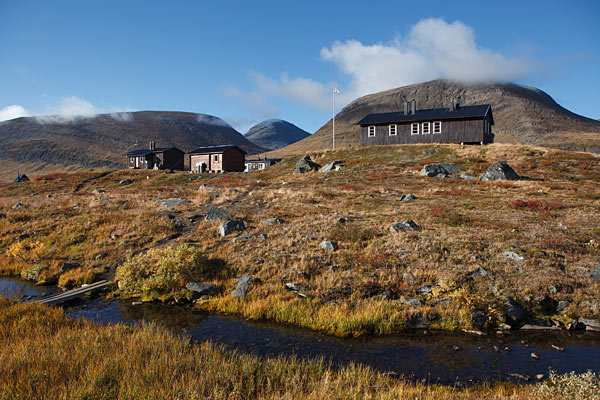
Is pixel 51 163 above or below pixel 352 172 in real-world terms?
above

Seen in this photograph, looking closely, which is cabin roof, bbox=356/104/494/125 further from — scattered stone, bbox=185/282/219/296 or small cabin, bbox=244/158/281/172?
scattered stone, bbox=185/282/219/296

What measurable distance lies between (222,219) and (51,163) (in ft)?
544

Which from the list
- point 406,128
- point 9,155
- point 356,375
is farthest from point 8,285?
point 9,155

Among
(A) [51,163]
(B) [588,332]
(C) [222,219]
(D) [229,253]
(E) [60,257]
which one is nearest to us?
(B) [588,332]

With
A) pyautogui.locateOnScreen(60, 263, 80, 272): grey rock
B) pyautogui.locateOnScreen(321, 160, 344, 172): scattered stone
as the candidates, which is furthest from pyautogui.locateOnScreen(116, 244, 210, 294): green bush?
pyautogui.locateOnScreen(321, 160, 344, 172): scattered stone

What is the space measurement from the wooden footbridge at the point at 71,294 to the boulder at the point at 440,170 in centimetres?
3332

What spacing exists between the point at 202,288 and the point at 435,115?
5316 cm

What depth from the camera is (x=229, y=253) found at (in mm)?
15547

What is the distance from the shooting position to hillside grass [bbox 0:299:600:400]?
517 cm

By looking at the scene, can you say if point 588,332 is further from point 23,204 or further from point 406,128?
point 406,128

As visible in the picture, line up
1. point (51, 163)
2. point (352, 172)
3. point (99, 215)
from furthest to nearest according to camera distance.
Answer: point (51, 163), point (352, 172), point (99, 215)

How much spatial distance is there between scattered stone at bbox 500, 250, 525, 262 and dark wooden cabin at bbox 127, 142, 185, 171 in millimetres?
84582

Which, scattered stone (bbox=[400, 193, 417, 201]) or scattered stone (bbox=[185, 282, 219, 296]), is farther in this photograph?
scattered stone (bbox=[400, 193, 417, 201])

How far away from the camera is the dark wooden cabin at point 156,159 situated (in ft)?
279
